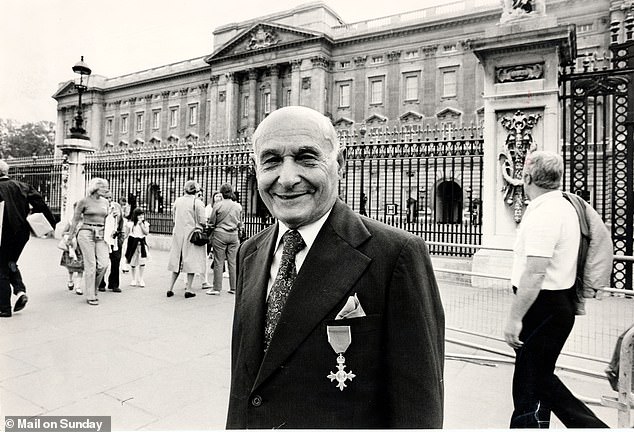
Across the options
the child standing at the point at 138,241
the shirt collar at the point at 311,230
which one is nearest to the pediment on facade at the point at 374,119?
the child standing at the point at 138,241

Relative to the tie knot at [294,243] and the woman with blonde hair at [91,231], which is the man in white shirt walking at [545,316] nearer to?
the tie knot at [294,243]

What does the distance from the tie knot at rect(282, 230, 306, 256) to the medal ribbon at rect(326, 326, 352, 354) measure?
29 centimetres

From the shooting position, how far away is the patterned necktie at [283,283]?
1.38 m

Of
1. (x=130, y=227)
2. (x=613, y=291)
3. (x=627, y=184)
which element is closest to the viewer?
(x=613, y=291)

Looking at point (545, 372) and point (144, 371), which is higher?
point (545, 372)

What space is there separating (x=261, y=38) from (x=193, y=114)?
36.5ft

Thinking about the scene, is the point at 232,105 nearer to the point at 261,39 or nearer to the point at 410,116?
the point at 261,39

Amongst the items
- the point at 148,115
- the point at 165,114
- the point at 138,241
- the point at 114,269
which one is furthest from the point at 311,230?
the point at 148,115

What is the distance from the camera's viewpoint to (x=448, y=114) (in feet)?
102

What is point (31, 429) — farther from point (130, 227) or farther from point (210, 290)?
point (130, 227)

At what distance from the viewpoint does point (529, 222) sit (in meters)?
2.57

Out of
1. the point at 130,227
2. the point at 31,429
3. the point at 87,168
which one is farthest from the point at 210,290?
the point at 87,168

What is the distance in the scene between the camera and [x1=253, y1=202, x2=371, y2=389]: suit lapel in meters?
1.26

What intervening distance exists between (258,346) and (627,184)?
6.77m
